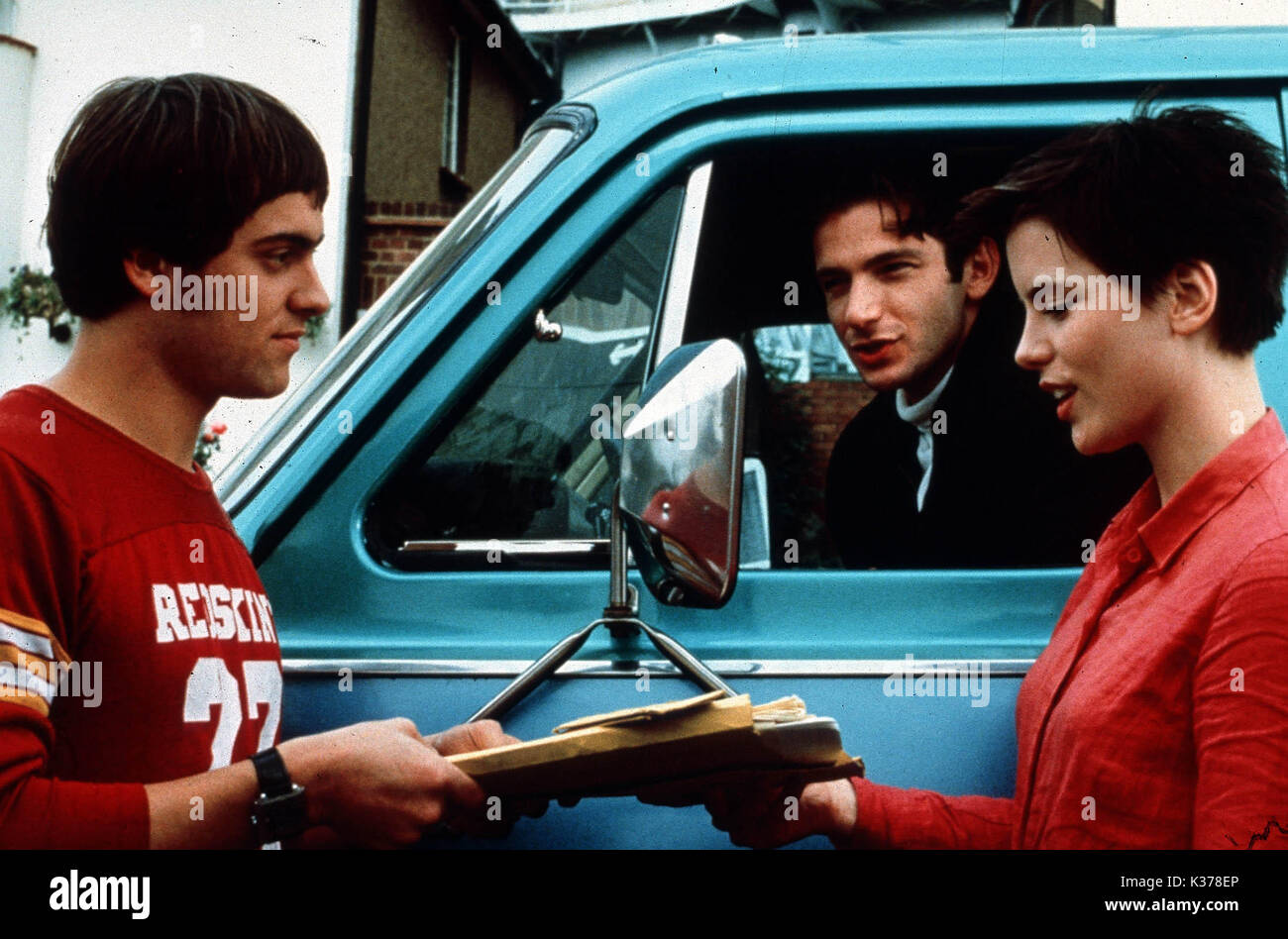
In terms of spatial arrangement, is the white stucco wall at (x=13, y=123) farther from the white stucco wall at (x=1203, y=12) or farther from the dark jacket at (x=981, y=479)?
the dark jacket at (x=981, y=479)

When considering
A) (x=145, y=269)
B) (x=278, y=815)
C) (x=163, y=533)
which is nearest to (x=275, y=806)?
(x=278, y=815)

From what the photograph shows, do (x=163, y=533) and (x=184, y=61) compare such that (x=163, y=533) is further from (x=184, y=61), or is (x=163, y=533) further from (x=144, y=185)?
(x=184, y=61)

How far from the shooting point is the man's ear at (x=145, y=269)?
1.39m

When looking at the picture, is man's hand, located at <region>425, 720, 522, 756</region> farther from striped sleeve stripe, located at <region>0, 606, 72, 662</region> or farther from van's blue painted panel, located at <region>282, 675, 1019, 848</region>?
striped sleeve stripe, located at <region>0, 606, 72, 662</region>

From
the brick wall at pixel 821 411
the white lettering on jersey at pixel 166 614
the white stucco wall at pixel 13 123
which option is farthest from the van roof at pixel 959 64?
the white stucco wall at pixel 13 123

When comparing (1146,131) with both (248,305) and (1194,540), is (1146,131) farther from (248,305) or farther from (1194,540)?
(248,305)

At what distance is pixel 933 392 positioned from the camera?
1955 mm

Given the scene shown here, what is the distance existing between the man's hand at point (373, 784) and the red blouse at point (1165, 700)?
576mm

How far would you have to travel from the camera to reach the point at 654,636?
1564 millimetres

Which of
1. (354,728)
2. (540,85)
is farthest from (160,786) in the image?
(540,85)

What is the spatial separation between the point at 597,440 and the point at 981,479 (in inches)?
23.0

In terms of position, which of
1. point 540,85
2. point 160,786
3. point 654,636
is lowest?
point 160,786
